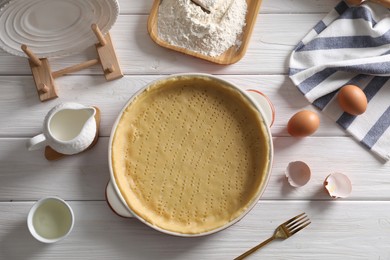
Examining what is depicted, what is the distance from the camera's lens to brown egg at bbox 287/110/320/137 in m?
0.97

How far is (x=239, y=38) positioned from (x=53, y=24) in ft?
1.20

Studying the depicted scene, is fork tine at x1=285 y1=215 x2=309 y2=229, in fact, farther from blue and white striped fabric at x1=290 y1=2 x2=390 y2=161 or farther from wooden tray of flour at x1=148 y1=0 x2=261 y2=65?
wooden tray of flour at x1=148 y1=0 x2=261 y2=65

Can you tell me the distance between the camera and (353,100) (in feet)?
3.20

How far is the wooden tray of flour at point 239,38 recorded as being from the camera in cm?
102

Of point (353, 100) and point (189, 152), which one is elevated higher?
point (353, 100)

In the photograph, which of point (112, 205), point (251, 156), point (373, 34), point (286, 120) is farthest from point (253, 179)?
point (373, 34)

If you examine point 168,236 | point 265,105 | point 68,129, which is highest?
point 265,105

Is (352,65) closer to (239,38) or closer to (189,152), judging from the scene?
(239,38)

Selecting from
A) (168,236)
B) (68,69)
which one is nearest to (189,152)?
(168,236)

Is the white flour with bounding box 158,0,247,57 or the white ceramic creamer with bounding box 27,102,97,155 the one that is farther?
the white flour with bounding box 158,0,247,57

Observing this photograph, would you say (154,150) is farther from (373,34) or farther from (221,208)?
(373,34)

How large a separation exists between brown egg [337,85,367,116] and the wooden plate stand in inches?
17.4

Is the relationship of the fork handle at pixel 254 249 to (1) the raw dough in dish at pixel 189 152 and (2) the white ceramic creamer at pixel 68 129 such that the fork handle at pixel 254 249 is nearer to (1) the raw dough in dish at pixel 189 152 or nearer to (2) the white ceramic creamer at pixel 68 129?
(1) the raw dough in dish at pixel 189 152

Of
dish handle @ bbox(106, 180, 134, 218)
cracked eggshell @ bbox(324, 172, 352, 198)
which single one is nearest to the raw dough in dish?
dish handle @ bbox(106, 180, 134, 218)
